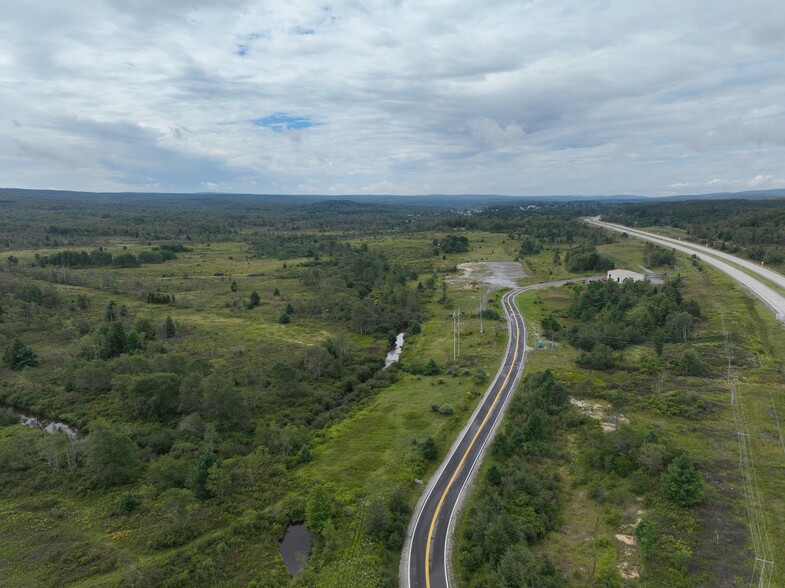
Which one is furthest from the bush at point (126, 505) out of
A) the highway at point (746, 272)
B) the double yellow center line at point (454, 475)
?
the highway at point (746, 272)

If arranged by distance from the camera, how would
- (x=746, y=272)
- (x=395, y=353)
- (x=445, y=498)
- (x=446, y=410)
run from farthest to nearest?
(x=746, y=272), (x=395, y=353), (x=446, y=410), (x=445, y=498)

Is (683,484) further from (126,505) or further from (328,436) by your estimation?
(126,505)

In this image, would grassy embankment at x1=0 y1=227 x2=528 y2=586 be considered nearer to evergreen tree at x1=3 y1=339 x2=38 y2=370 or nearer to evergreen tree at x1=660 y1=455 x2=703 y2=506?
evergreen tree at x1=3 y1=339 x2=38 y2=370

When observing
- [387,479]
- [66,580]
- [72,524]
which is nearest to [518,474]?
[387,479]

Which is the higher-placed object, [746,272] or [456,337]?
[746,272]

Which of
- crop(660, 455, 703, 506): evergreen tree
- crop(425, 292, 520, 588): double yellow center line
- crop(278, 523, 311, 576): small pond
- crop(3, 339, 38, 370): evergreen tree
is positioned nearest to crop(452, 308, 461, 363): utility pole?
crop(425, 292, 520, 588): double yellow center line

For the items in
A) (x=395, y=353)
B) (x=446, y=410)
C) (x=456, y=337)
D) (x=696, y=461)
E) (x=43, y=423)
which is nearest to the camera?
(x=696, y=461)

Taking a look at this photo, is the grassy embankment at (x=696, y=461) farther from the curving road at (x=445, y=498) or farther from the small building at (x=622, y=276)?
the small building at (x=622, y=276)

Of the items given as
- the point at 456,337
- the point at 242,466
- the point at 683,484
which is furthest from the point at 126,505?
the point at 456,337
